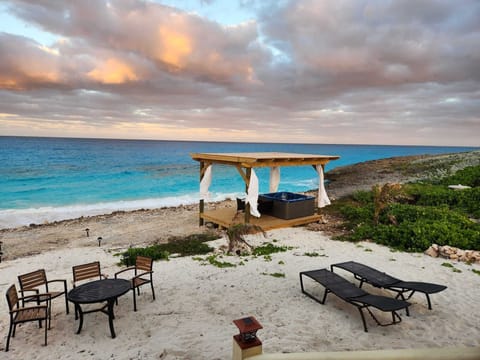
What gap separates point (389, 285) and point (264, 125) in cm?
7836

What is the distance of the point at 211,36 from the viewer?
46.3 feet

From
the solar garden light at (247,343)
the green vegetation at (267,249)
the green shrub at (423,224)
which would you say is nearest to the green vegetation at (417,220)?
the green shrub at (423,224)

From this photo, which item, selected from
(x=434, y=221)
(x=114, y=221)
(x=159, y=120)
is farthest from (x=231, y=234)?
(x=159, y=120)

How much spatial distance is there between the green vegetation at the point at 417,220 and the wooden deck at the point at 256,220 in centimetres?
167

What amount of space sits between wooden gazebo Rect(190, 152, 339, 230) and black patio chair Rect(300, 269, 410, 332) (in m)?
4.51

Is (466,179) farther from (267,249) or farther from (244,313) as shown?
(244,313)

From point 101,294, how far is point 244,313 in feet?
7.41

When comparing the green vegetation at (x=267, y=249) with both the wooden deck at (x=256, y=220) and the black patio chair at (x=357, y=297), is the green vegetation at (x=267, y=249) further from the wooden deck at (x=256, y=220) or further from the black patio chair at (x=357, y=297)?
the black patio chair at (x=357, y=297)

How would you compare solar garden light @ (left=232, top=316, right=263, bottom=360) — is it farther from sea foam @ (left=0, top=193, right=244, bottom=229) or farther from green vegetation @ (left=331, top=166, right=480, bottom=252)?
sea foam @ (left=0, top=193, right=244, bottom=229)

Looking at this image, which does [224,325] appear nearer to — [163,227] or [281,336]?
[281,336]

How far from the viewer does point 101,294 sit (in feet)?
13.8

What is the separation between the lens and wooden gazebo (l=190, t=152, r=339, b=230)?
926 centimetres

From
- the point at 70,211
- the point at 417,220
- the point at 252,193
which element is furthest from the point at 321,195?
the point at 70,211

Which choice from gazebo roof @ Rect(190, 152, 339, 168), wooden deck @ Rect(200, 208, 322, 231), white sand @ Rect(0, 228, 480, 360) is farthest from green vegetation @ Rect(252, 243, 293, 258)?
gazebo roof @ Rect(190, 152, 339, 168)
